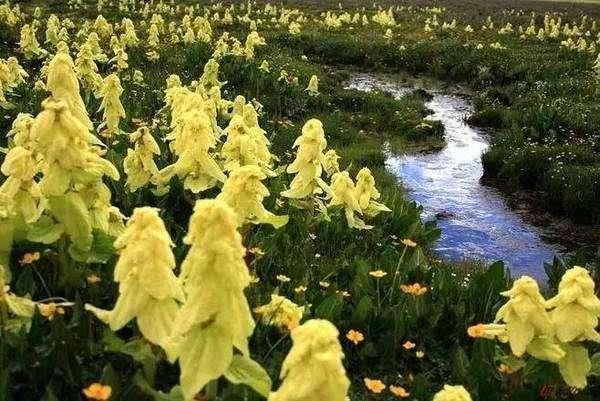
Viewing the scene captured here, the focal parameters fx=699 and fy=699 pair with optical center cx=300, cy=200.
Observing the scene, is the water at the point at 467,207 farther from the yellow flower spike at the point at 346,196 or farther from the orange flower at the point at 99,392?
the orange flower at the point at 99,392

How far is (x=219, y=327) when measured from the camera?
2.92 meters

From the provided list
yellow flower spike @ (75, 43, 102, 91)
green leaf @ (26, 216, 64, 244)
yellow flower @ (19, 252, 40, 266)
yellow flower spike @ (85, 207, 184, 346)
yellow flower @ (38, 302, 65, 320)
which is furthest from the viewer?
yellow flower spike @ (75, 43, 102, 91)

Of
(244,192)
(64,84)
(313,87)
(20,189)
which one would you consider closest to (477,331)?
(244,192)

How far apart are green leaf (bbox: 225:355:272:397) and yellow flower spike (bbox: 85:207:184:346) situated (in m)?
0.34

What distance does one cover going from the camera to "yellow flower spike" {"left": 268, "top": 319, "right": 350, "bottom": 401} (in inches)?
97.3

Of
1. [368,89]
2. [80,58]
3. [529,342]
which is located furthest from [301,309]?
[368,89]

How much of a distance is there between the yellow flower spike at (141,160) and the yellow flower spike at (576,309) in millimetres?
3688

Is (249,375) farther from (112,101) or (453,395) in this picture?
(112,101)

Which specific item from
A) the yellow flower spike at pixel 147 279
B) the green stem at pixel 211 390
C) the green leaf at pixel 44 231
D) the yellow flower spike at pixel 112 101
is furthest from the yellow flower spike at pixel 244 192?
the yellow flower spike at pixel 112 101

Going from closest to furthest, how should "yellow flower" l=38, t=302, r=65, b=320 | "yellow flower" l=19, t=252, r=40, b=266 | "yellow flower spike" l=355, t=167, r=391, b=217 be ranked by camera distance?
"yellow flower" l=38, t=302, r=65, b=320 → "yellow flower" l=19, t=252, r=40, b=266 → "yellow flower spike" l=355, t=167, r=391, b=217

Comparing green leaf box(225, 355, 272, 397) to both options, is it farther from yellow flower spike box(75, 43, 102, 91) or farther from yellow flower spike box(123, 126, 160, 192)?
yellow flower spike box(75, 43, 102, 91)

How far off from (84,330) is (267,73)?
12353mm

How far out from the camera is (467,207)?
11.8 meters

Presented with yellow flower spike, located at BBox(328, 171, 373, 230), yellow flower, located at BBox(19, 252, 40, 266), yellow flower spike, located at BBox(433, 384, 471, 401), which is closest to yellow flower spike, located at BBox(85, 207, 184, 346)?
yellow flower spike, located at BBox(433, 384, 471, 401)
